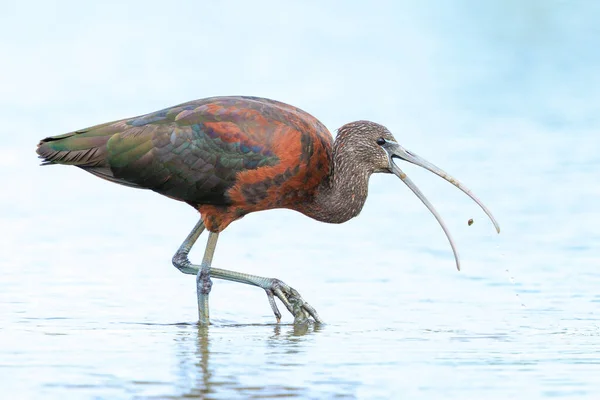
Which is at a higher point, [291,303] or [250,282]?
[250,282]

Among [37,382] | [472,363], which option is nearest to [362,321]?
[472,363]

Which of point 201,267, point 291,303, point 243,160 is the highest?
point 243,160

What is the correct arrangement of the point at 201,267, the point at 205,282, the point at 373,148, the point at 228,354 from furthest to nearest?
the point at 201,267, the point at 205,282, the point at 373,148, the point at 228,354

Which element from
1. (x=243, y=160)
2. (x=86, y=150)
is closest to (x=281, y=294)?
(x=243, y=160)

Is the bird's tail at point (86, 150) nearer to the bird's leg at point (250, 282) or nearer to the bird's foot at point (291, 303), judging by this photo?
the bird's leg at point (250, 282)

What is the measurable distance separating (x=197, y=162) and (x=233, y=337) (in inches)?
66.9

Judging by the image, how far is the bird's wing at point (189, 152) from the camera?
12.5 metres

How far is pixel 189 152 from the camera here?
41.4 feet

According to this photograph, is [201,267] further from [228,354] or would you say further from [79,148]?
[228,354]

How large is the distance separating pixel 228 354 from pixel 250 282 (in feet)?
8.15

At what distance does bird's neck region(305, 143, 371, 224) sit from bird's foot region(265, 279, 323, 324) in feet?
2.23

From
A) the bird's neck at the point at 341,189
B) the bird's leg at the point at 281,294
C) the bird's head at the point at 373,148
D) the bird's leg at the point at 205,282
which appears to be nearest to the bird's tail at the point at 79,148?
the bird's leg at the point at 205,282

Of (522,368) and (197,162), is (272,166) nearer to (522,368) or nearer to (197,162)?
(197,162)

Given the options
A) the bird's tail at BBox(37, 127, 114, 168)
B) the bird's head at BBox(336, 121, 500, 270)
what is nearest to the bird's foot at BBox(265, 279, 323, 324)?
the bird's head at BBox(336, 121, 500, 270)
